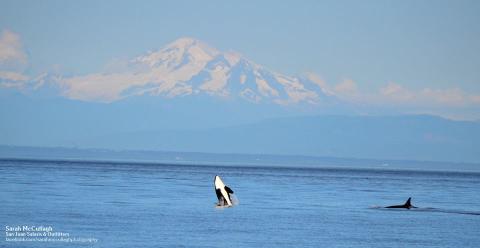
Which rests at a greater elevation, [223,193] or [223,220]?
[223,193]

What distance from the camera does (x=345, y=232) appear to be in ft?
150

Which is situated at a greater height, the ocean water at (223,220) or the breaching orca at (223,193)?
the breaching orca at (223,193)

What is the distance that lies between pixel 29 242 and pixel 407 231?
17.7 metres

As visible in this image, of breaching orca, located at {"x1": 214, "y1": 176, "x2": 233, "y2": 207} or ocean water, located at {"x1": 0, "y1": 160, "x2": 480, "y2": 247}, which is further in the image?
breaching orca, located at {"x1": 214, "y1": 176, "x2": 233, "y2": 207}

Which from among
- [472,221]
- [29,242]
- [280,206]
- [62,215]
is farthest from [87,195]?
[29,242]

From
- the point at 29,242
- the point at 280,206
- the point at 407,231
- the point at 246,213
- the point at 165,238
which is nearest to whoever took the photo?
the point at 29,242

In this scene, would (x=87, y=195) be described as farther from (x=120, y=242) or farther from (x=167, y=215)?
(x=120, y=242)

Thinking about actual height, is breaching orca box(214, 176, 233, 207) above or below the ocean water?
above

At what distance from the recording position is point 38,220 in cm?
4416

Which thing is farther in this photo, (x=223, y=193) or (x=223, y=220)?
(x=223, y=193)

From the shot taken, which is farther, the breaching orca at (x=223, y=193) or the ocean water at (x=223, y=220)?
the breaching orca at (x=223, y=193)

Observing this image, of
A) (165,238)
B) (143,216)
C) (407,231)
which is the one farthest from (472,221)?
(165,238)

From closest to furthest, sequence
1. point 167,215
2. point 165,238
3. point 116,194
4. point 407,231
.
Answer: point 165,238, point 407,231, point 167,215, point 116,194

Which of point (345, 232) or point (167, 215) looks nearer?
point (345, 232)
